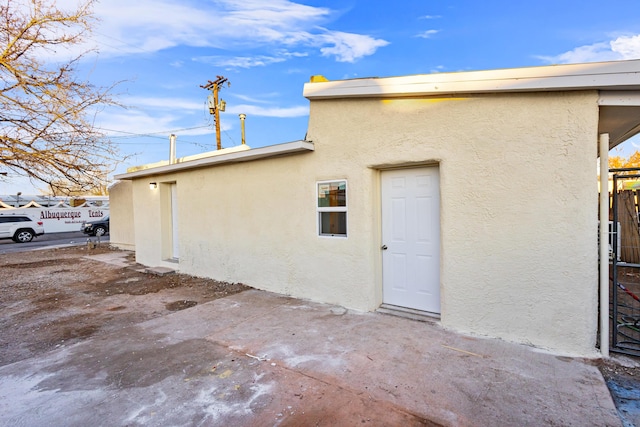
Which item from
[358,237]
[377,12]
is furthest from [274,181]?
[377,12]

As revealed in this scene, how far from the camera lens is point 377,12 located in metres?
7.12

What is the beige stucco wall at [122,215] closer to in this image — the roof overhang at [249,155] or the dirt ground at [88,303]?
the dirt ground at [88,303]

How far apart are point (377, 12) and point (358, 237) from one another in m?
5.22

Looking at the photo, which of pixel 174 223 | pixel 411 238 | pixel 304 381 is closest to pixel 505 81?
pixel 411 238

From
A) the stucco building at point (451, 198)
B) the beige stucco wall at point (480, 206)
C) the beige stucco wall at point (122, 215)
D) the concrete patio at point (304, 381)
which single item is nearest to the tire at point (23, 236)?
the beige stucco wall at point (122, 215)

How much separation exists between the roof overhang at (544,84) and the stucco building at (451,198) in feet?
0.04

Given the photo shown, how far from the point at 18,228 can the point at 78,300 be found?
714 inches

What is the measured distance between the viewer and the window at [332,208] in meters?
5.29

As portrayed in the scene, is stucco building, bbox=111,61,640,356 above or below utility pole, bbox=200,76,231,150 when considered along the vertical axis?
below

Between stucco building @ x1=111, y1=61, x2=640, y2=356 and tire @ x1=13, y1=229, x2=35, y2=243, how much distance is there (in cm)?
2007

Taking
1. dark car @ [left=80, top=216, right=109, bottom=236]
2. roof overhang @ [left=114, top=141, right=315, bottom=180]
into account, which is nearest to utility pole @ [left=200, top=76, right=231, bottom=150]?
dark car @ [left=80, top=216, right=109, bottom=236]

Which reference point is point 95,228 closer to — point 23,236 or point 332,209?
point 23,236

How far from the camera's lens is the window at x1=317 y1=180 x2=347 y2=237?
5.29 m

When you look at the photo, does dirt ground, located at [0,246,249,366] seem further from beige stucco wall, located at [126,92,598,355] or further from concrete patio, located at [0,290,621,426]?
beige stucco wall, located at [126,92,598,355]
